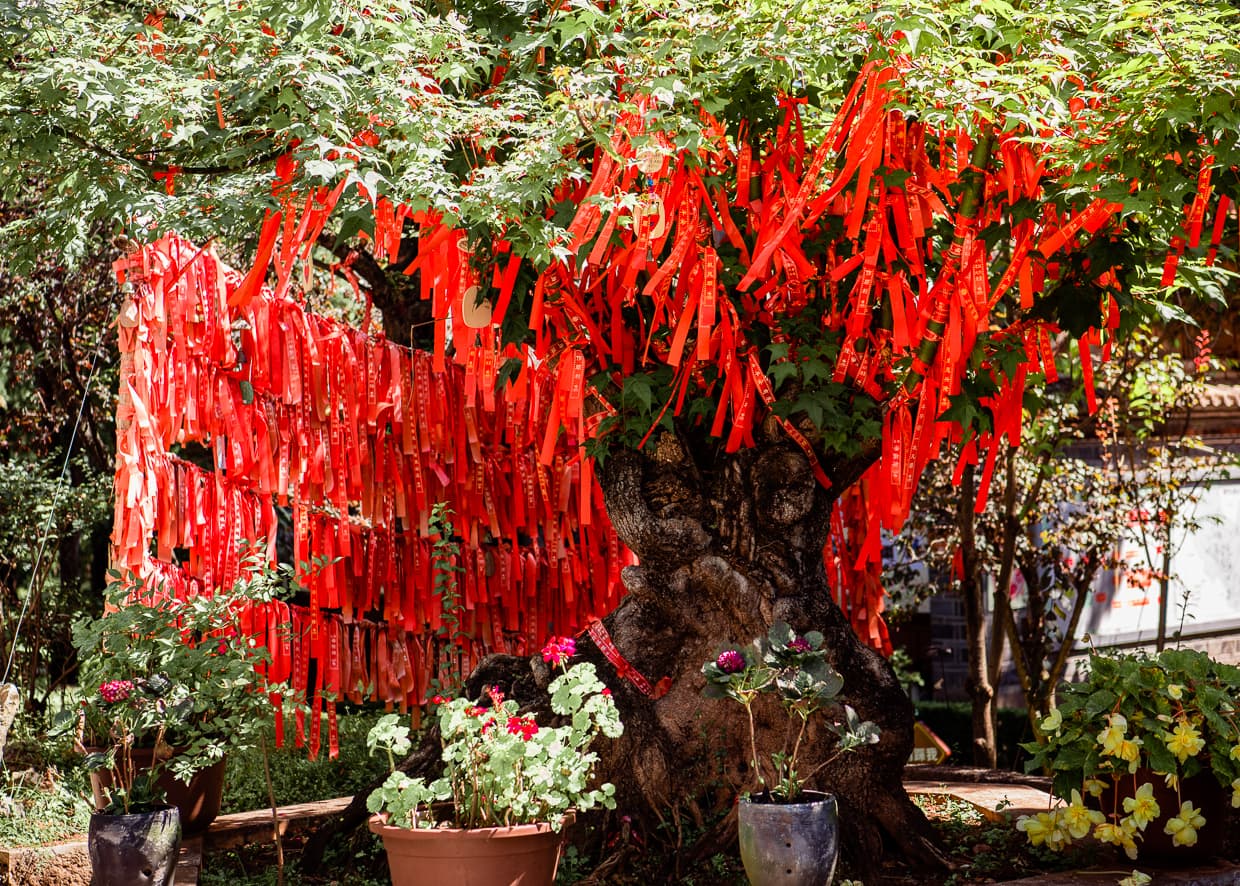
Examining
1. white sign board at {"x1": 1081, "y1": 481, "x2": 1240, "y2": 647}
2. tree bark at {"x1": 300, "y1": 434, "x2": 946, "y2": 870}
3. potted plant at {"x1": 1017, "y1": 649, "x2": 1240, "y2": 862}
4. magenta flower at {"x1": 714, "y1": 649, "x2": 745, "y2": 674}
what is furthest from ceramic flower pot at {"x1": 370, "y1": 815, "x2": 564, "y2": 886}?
white sign board at {"x1": 1081, "y1": 481, "x2": 1240, "y2": 647}

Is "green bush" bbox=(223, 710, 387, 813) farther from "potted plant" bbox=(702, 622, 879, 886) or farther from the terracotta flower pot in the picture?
the terracotta flower pot

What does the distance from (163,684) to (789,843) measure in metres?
2.32

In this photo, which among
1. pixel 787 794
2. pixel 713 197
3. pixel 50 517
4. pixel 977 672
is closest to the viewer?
pixel 787 794

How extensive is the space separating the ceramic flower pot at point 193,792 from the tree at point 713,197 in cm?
139

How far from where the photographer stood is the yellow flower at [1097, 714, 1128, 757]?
4582mm

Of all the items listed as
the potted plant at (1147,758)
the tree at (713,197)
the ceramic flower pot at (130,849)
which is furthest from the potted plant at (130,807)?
the potted plant at (1147,758)

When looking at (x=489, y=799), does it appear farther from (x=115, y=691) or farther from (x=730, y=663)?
(x=115, y=691)

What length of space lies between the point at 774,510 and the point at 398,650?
305cm

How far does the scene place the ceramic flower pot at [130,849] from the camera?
4.23m

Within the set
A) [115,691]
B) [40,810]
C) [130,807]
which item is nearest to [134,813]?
[130,807]

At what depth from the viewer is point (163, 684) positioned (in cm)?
466

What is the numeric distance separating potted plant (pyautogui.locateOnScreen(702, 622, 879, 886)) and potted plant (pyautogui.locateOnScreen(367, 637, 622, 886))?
451mm

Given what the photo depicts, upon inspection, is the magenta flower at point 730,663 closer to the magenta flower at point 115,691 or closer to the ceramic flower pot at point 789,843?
the ceramic flower pot at point 789,843

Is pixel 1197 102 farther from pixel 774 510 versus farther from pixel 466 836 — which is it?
pixel 466 836
